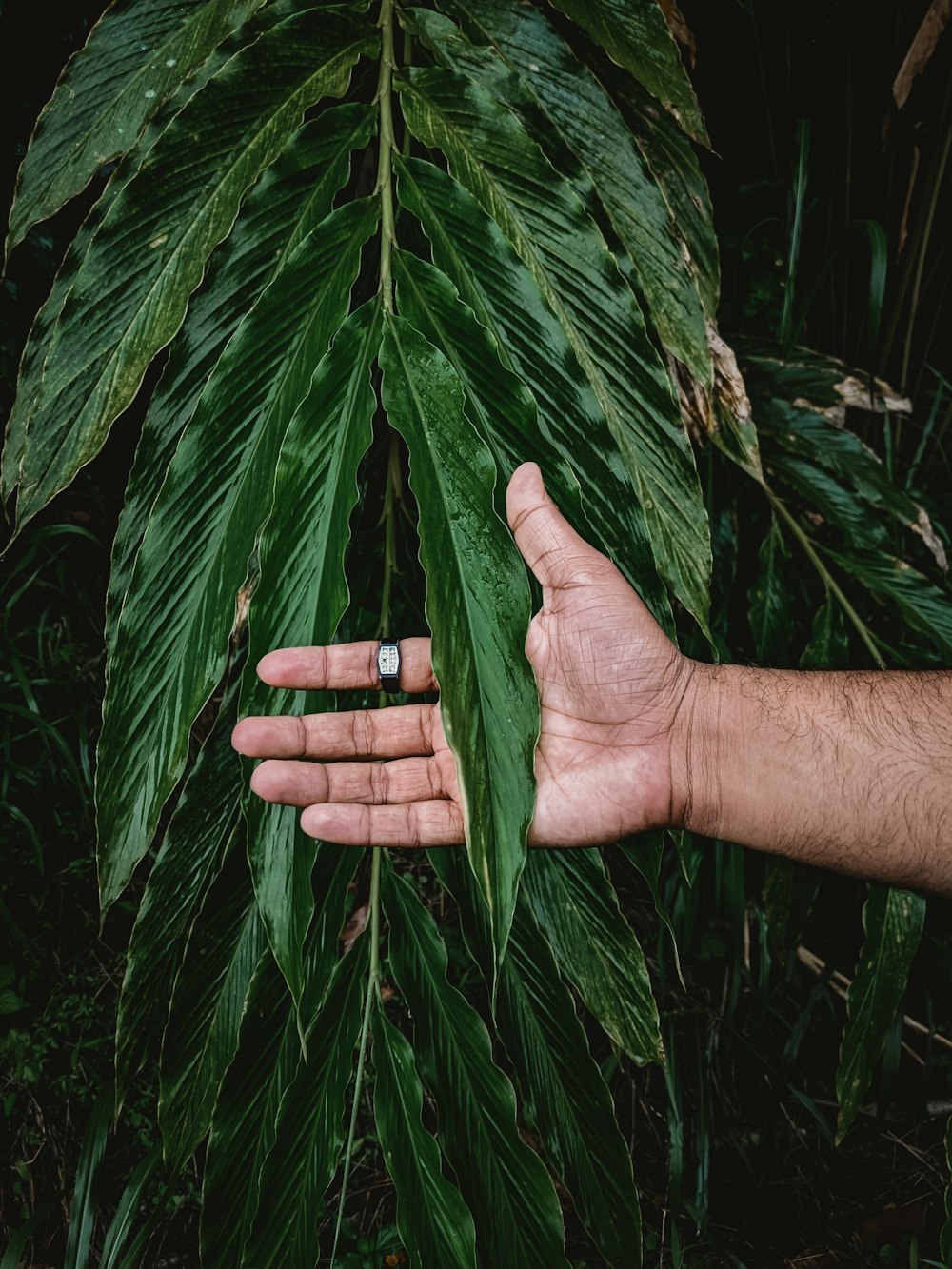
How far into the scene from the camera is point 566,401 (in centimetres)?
60

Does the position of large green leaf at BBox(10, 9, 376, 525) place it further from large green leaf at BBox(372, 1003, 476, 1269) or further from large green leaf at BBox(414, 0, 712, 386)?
large green leaf at BBox(372, 1003, 476, 1269)

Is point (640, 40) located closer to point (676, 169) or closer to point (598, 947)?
point (676, 169)

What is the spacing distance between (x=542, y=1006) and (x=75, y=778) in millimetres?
818

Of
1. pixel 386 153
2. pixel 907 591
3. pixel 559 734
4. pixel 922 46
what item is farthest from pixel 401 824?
pixel 922 46

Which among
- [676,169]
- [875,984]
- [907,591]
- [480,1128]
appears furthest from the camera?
[907,591]

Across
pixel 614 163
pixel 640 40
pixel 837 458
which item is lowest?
pixel 837 458

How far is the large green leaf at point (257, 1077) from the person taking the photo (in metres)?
0.67

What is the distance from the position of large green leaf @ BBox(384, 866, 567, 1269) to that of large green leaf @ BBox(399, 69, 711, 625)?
0.43 meters

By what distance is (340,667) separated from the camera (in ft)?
2.19

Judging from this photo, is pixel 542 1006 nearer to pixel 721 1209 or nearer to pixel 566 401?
pixel 566 401

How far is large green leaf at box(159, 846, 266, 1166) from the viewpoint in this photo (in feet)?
2.26

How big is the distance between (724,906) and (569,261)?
1048 millimetres

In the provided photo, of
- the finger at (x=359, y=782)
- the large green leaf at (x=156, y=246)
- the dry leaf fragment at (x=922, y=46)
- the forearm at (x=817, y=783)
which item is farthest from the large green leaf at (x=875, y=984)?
the dry leaf fragment at (x=922, y=46)

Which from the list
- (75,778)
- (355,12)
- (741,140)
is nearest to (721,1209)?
(75,778)
